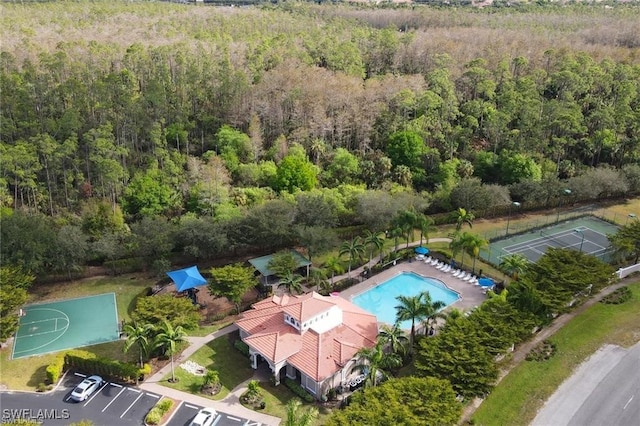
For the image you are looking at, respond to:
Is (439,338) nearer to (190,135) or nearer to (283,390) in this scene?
(283,390)

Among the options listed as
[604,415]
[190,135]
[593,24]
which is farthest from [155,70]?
[593,24]

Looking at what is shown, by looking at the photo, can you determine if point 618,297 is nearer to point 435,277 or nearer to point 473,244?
point 473,244

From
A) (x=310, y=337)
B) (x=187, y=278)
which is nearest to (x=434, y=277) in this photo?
(x=310, y=337)

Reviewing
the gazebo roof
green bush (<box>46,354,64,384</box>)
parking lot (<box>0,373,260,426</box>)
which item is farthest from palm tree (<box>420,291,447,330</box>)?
green bush (<box>46,354,64,384</box>)

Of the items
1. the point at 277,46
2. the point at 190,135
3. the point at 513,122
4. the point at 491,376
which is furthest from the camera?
the point at 277,46

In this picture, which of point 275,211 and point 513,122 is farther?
point 513,122

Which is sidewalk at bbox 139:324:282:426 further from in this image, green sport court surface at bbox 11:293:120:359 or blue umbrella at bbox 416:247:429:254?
blue umbrella at bbox 416:247:429:254

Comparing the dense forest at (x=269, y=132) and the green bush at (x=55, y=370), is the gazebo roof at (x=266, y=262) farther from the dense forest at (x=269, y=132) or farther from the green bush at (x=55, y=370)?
the green bush at (x=55, y=370)
